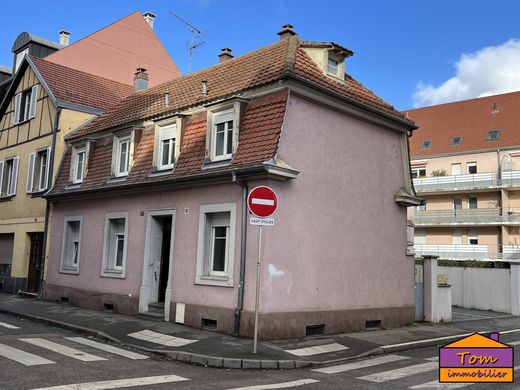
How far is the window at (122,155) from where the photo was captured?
16281 mm

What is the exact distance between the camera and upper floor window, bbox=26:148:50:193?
2072 centimetres

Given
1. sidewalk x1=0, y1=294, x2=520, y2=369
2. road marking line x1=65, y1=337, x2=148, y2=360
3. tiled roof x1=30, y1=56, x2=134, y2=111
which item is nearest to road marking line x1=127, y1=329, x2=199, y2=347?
sidewalk x1=0, y1=294, x2=520, y2=369

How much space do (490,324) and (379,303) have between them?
519 cm

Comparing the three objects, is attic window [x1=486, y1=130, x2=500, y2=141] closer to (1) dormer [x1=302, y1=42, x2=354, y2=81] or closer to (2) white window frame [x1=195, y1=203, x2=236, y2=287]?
(1) dormer [x1=302, y1=42, x2=354, y2=81]

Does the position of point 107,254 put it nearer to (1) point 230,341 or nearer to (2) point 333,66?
(1) point 230,341

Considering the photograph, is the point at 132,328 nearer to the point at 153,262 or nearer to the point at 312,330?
the point at 153,262

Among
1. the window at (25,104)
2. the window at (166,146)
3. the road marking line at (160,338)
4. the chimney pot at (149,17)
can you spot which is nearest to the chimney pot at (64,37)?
the chimney pot at (149,17)

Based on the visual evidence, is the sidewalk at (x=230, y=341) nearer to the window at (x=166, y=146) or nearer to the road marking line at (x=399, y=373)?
the road marking line at (x=399, y=373)

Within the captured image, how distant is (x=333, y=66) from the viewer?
14.8 meters

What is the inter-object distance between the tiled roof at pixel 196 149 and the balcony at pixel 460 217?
107ft

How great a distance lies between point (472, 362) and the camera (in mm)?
4512

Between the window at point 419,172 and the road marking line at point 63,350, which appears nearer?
the road marking line at point 63,350

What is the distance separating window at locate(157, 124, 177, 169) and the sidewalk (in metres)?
4.39

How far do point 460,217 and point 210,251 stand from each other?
3426cm
